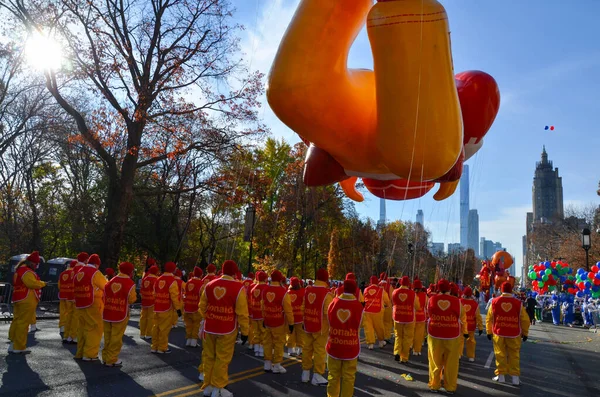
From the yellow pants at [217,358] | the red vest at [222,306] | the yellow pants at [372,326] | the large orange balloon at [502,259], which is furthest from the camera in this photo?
the large orange balloon at [502,259]

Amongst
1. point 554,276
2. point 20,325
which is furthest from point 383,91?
point 554,276

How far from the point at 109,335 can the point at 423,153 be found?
7.16 m

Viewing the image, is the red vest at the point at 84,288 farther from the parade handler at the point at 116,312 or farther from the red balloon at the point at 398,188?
the red balloon at the point at 398,188

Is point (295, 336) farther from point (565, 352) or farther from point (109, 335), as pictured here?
point (565, 352)

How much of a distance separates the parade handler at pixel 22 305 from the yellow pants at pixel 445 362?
7.68 metres

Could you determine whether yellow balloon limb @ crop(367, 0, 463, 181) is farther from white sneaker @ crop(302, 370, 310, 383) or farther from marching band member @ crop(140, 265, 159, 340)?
marching band member @ crop(140, 265, 159, 340)

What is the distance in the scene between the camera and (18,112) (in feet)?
72.5

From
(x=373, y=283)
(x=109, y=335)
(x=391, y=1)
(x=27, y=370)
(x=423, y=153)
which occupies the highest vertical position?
(x=391, y=1)

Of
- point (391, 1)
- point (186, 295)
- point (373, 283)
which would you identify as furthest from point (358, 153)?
point (373, 283)

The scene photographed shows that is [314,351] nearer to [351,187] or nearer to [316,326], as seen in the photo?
[316,326]

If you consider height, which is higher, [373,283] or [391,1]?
[391,1]

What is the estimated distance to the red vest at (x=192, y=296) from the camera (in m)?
10.9

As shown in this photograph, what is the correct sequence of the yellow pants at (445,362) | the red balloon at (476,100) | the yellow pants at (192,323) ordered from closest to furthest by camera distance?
the red balloon at (476,100) < the yellow pants at (445,362) < the yellow pants at (192,323)

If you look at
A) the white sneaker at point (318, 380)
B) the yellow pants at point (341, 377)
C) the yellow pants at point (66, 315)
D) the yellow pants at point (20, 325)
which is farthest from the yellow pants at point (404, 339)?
the yellow pants at point (20, 325)
